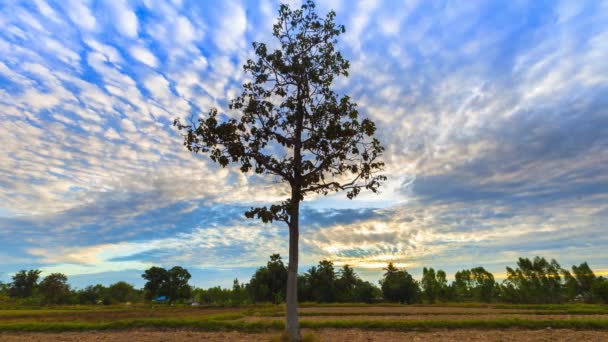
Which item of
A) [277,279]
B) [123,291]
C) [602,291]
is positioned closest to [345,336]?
[277,279]

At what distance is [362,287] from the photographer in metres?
83.1

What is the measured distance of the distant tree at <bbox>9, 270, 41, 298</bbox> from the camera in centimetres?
11965

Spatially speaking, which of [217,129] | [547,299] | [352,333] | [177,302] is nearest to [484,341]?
[352,333]

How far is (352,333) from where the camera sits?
67.9 feet

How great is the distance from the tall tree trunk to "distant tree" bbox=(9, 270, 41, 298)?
14803 cm

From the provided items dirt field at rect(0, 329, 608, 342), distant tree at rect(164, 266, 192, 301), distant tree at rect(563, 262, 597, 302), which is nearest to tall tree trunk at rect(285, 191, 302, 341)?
dirt field at rect(0, 329, 608, 342)

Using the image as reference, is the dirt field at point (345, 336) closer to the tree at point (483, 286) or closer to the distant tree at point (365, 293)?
the distant tree at point (365, 293)

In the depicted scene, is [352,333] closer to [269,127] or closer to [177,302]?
[269,127]

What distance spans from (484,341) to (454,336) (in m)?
2.09

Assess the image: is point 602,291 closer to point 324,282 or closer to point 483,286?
point 483,286

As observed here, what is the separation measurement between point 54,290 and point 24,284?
3520cm

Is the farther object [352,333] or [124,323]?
[124,323]

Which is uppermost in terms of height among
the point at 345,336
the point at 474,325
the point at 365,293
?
the point at 365,293

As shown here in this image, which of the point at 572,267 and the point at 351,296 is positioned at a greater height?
the point at 572,267
